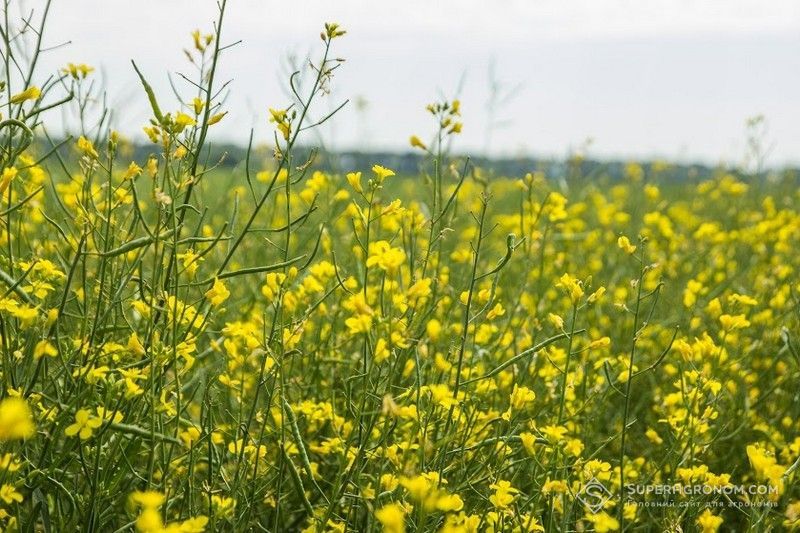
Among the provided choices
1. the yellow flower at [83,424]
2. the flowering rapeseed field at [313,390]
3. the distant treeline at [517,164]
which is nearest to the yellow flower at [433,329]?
the flowering rapeseed field at [313,390]

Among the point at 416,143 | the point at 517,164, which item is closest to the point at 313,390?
the point at 416,143

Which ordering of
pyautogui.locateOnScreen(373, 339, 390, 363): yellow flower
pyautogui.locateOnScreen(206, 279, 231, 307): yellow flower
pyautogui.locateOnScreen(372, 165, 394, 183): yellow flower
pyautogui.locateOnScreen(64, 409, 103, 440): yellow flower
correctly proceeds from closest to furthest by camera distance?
pyautogui.locateOnScreen(64, 409, 103, 440): yellow flower < pyautogui.locateOnScreen(373, 339, 390, 363): yellow flower < pyautogui.locateOnScreen(206, 279, 231, 307): yellow flower < pyautogui.locateOnScreen(372, 165, 394, 183): yellow flower

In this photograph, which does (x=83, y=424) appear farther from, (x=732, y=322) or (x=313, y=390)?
(x=732, y=322)

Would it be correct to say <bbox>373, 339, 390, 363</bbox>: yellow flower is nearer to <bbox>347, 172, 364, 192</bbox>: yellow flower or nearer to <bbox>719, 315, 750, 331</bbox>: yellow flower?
<bbox>347, 172, 364, 192</bbox>: yellow flower

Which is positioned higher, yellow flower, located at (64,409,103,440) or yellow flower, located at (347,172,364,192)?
yellow flower, located at (347,172,364,192)

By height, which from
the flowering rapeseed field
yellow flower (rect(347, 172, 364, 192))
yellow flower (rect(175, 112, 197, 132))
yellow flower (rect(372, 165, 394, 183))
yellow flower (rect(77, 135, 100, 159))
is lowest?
the flowering rapeseed field

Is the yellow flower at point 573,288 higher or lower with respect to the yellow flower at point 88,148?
lower

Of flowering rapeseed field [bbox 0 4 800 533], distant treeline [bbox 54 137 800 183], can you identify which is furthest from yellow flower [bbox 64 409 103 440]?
distant treeline [bbox 54 137 800 183]

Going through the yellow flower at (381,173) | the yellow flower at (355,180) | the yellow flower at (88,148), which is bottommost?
the yellow flower at (355,180)

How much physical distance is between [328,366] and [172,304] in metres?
1.13

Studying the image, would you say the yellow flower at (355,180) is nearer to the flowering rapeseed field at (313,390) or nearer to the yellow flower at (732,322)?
the flowering rapeseed field at (313,390)

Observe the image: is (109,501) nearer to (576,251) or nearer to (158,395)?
(158,395)

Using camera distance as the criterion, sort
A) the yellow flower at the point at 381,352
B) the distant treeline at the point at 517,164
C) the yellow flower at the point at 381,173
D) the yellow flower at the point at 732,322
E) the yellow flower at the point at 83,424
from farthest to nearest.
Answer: the distant treeline at the point at 517,164
the yellow flower at the point at 732,322
the yellow flower at the point at 381,173
the yellow flower at the point at 381,352
the yellow flower at the point at 83,424

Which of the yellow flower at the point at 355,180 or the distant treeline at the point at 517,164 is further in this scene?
the distant treeline at the point at 517,164
